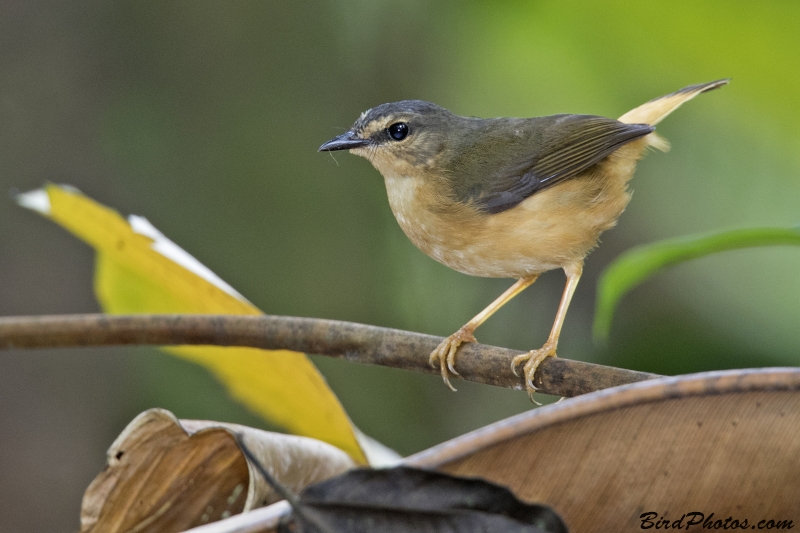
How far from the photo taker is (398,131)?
2074 millimetres

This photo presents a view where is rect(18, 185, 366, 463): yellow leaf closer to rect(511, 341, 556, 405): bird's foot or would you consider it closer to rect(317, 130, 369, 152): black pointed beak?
rect(511, 341, 556, 405): bird's foot

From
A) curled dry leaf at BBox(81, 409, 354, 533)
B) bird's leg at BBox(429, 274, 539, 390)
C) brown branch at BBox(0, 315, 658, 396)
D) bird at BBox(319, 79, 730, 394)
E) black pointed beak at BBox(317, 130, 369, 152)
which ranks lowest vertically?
bird's leg at BBox(429, 274, 539, 390)

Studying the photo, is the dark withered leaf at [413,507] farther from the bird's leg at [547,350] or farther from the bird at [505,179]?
the bird at [505,179]

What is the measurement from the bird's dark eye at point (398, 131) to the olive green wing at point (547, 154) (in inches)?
9.7

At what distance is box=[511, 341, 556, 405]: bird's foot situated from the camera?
1353mm

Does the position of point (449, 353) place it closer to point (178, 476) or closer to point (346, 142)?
point (346, 142)

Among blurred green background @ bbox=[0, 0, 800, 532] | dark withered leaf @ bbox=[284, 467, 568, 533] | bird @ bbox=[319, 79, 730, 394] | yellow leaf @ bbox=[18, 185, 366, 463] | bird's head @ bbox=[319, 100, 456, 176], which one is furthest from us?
blurred green background @ bbox=[0, 0, 800, 532]

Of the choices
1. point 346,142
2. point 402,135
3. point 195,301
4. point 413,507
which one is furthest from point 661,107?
point 413,507

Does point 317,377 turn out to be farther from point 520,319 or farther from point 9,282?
point 9,282

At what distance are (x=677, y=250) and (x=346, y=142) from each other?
3.01 feet

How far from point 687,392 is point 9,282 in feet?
10.9

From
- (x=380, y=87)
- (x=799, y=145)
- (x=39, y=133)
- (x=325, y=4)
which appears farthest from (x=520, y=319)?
(x=39, y=133)

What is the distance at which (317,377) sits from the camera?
1441mm

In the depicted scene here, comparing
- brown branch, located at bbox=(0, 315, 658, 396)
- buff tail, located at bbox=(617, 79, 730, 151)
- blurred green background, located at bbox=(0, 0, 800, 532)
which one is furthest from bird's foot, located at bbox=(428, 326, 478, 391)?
blurred green background, located at bbox=(0, 0, 800, 532)
